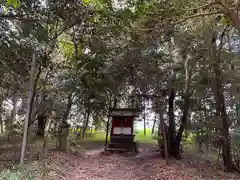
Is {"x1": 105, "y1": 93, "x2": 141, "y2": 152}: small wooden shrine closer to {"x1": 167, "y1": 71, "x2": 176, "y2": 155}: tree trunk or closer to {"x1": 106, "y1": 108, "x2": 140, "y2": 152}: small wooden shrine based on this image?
{"x1": 106, "y1": 108, "x2": 140, "y2": 152}: small wooden shrine

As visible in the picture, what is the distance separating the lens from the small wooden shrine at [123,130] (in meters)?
13.3

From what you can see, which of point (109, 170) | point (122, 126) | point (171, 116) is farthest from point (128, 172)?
point (122, 126)

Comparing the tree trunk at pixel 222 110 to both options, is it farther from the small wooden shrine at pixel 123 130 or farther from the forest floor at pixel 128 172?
the small wooden shrine at pixel 123 130

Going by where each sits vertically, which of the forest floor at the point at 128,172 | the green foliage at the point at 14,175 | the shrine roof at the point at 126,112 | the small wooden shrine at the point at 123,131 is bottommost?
the forest floor at the point at 128,172

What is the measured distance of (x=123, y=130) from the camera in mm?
14000

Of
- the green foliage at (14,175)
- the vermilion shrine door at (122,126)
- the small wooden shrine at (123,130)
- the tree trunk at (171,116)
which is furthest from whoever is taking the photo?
the vermilion shrine door at (122,126)

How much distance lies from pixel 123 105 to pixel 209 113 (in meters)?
11.8

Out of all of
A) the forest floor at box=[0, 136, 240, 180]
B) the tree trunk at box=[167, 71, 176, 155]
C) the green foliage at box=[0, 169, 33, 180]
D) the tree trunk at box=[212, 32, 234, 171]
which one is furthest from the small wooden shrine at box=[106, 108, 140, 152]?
the green foliage at box=[0, 169, 33, 180]

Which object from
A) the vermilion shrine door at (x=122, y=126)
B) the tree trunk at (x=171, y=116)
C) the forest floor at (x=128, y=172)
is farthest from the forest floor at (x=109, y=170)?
the vermilion shrine door at (x=122, y=126)

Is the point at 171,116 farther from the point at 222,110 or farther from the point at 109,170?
the point at 109,170

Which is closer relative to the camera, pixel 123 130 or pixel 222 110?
pixel 222 110

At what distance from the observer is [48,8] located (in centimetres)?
690

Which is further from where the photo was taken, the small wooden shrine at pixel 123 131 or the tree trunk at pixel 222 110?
the small wooden shrine at pixel 123 131

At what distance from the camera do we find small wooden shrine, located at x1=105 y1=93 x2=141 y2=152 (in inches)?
523
